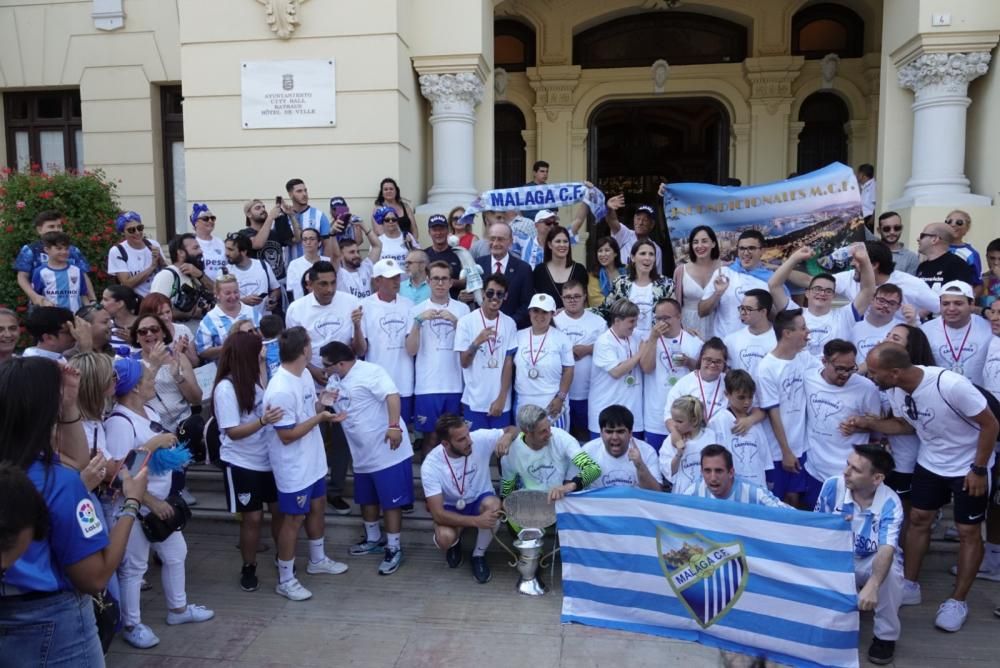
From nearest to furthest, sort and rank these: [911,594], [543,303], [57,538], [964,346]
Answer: [57,538] < [911,594] < [964,346] < [543,303]

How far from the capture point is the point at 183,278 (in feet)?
22.6

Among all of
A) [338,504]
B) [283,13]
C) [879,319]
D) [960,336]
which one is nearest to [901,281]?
[879,319]

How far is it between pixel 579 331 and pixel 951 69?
573 cm

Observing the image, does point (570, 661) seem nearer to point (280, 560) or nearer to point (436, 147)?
point (280, 560)

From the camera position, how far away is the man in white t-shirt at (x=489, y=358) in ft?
19.5

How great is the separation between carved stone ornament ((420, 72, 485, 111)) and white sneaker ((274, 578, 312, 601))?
610 cm

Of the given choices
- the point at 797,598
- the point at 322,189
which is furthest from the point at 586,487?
the point at 322,189

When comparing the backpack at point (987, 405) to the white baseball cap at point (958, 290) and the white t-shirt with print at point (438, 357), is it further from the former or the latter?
the white t-shirt with print at point (438, 357)

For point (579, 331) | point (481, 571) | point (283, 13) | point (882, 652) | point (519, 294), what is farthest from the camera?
point (283, 13)

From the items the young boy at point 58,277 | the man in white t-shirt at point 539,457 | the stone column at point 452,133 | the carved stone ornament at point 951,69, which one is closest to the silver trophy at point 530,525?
the man in white t-shirt at point 539,457

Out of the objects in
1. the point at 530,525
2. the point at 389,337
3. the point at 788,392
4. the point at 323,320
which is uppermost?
the point at 323,320

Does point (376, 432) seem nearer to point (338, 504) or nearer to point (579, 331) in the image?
point (338, 504)

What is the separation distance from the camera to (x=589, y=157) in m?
12.6

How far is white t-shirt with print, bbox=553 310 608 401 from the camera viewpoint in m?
6.09
